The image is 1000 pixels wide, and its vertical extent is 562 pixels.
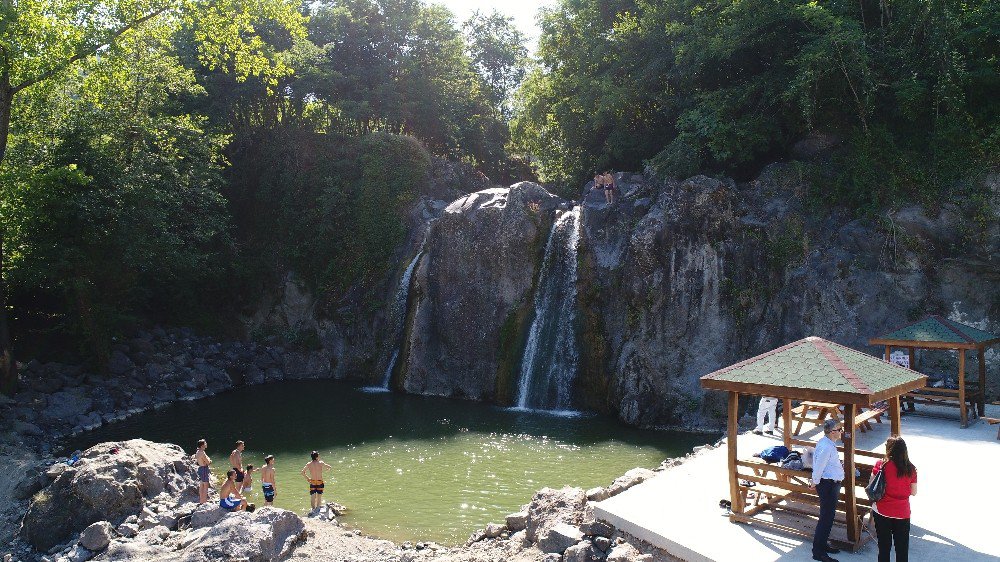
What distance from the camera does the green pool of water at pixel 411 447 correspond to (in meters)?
12.7

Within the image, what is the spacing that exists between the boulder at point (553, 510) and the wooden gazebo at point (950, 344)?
733cm

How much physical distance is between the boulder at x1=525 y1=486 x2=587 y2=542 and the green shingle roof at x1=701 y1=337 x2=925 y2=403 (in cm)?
269

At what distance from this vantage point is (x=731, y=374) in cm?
827

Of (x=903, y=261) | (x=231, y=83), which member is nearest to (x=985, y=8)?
(x=903, y=261)

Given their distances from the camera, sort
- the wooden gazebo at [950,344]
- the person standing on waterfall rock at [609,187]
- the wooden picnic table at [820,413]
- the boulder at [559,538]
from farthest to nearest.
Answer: the person standing on waterfall rock at [609,187] → the wooden gazebo at [950,344] → the wooden picnic table at [820,413] → the boulder at [559,538]

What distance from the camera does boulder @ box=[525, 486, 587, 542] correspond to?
9.29 metres

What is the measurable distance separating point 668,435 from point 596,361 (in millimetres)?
3769

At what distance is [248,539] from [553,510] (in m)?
4.35

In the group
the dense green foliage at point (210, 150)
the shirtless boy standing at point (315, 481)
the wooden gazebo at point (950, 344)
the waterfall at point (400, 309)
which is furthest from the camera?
the waterfall at point (400, 309)

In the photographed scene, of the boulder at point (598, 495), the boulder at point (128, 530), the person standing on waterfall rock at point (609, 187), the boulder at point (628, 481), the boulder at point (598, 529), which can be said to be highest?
the person standing on waterfall rock at point (609, 187)

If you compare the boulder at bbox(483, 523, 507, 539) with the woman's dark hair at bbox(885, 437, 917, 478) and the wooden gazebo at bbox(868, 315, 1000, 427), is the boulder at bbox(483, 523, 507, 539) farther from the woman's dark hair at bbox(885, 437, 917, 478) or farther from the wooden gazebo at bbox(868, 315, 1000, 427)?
the wooden gazebo at bbox(868, 315, 1000, 427)

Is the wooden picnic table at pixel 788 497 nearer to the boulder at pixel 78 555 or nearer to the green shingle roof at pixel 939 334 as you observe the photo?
the green shingle roof at pixel 939 334

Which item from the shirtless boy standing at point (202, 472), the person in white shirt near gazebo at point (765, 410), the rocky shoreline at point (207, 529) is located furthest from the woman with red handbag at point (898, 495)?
the shirtless boy standing at point (202, 472)

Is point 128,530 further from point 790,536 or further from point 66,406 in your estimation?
point 66,406
